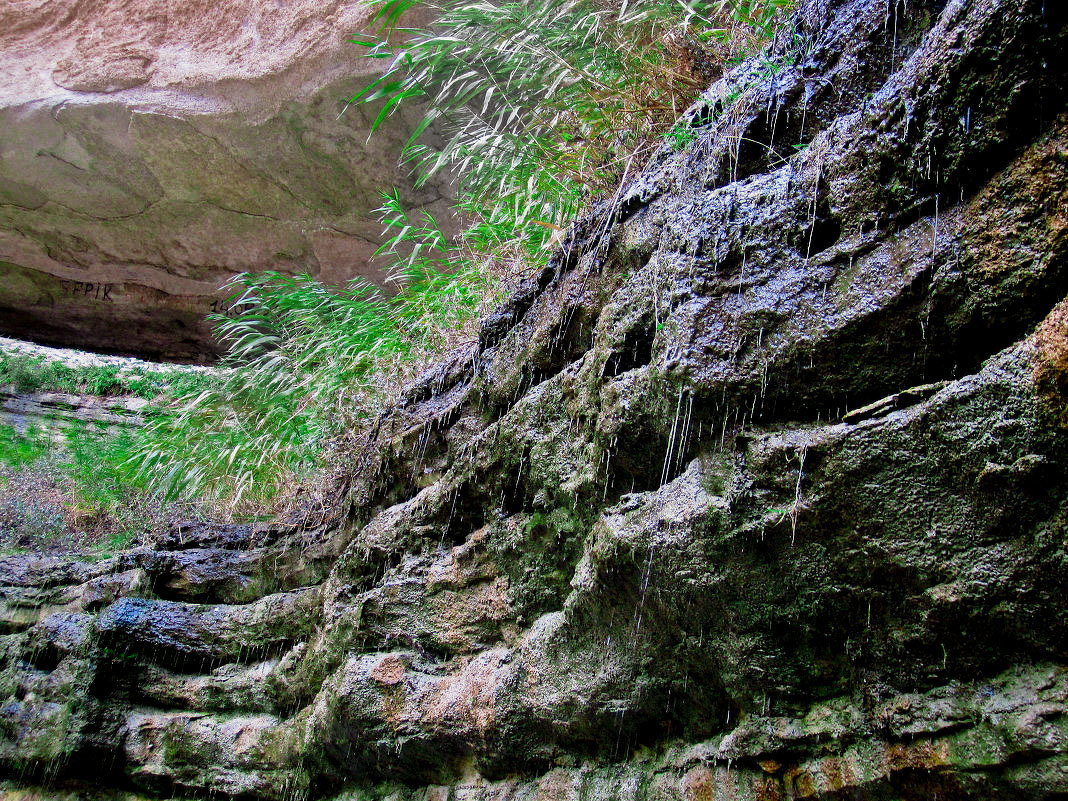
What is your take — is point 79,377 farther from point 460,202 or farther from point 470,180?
point 470,180

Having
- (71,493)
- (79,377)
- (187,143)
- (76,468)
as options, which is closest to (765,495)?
(187,143)

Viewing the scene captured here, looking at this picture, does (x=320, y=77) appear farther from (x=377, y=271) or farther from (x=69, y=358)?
(x=69, y=358)

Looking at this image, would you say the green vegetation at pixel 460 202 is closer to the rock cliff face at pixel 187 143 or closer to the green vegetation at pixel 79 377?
the rock cliff face at pixel 187 143

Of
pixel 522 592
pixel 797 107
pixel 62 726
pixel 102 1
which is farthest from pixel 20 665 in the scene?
pixel 102 1

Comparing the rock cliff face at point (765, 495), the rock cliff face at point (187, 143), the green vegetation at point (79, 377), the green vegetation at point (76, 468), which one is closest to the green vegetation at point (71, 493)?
the green vegetation at point (76, 468)

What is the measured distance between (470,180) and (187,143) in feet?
10.1

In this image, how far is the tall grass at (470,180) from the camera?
3.19m

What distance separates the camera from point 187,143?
6.18 m

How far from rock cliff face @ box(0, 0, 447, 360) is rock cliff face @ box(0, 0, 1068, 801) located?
12.2ft

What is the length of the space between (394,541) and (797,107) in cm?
230

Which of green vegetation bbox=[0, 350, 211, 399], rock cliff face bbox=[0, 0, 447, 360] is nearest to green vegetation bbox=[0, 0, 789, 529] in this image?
rock cliff face bbox=[0, 0, 447, 360]

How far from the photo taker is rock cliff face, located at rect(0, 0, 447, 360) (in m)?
5.83

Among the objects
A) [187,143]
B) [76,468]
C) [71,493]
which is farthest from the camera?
[76,468]

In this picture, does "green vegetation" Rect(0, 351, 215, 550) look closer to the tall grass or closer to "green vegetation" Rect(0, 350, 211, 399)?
"green vegetation" Rect(0, 350, 211, 399)
